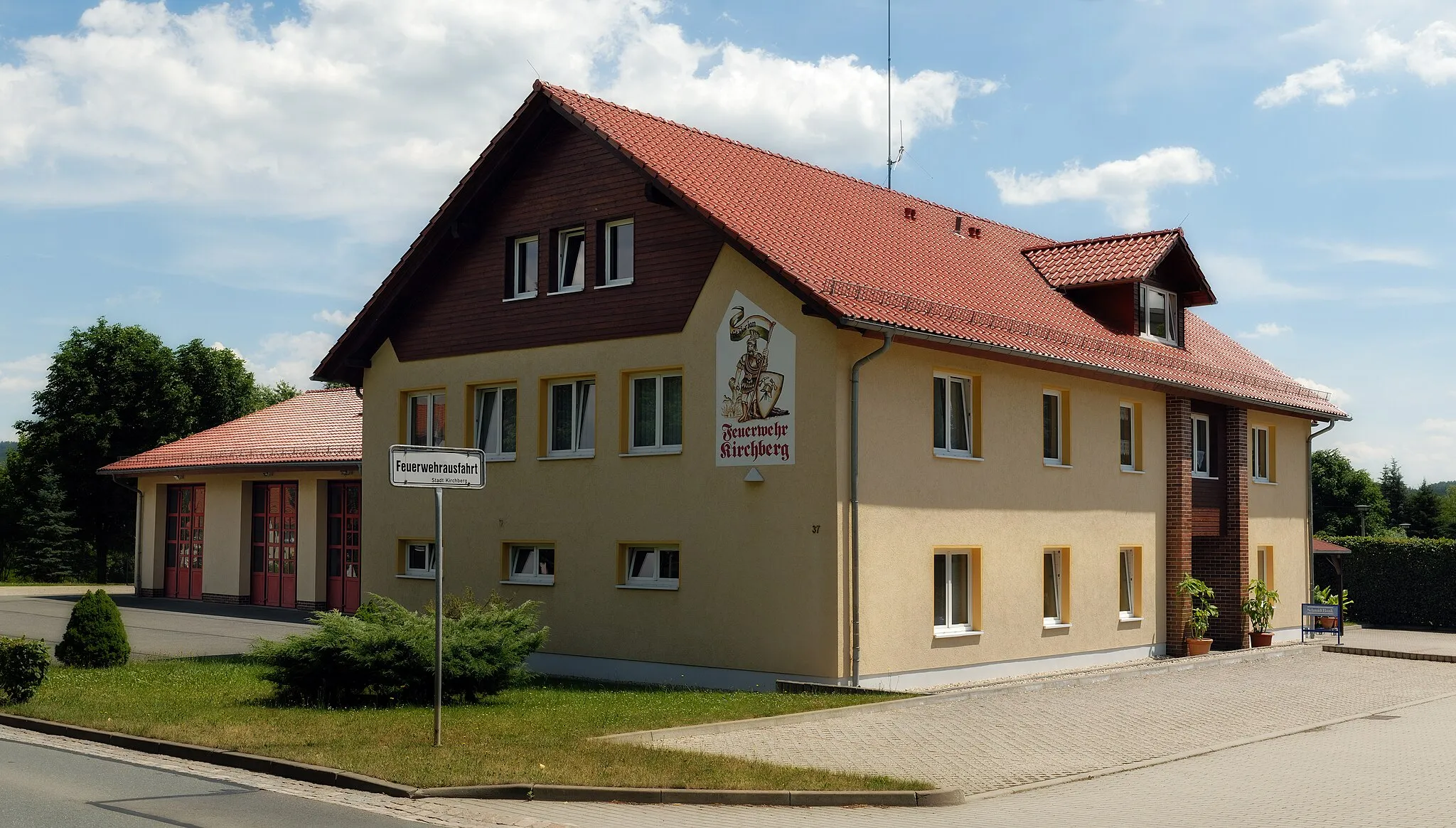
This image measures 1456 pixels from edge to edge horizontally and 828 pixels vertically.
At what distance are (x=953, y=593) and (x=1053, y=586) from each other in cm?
276

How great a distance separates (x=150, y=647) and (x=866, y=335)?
13.4 meters

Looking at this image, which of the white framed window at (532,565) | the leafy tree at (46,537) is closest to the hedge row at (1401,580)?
the white framed window at (532,565)

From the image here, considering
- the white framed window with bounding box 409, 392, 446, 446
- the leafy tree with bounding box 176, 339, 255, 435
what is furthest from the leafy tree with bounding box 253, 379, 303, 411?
the white framed window with bounding box 409, 392, 446, 446

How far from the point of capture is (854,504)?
17.0 m

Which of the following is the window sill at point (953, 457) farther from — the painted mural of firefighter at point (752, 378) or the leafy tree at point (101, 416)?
the leafy tree at point (101, 416)

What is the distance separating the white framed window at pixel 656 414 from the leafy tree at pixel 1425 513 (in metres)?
74.2

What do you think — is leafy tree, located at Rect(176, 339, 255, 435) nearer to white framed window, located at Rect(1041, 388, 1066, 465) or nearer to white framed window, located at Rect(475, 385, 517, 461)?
white framed window, located at Rect(475, 385, 517, 461)

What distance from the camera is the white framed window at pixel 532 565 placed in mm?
20672

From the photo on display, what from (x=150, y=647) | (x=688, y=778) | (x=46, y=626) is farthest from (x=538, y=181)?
(x=46, y=626)

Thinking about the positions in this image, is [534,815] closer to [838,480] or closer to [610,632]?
[838,480]

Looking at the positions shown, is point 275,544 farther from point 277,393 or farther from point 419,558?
point 277,393

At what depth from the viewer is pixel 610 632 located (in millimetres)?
19547

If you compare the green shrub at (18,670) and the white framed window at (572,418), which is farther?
the white framed window at (572,418)

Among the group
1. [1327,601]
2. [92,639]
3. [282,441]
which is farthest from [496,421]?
[1327,601]
